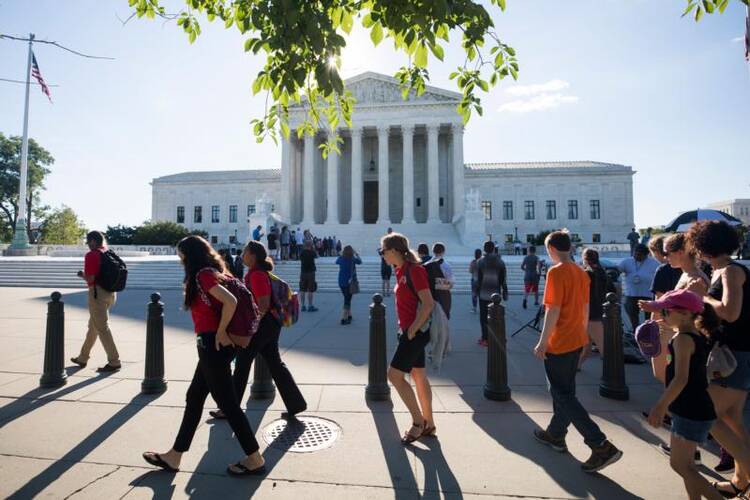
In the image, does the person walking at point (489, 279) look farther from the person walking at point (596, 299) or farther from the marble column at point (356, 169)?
the marble column at point (356, 169)

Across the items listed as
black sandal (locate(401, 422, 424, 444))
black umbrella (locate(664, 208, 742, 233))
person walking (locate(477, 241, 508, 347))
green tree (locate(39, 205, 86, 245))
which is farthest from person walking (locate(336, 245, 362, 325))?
green tree (locate(39, 205, 86, 245))

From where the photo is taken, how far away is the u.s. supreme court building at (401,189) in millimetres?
38938

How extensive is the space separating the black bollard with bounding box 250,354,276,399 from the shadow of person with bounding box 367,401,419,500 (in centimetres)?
117

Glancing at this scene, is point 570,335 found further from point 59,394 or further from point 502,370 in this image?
point 59,394

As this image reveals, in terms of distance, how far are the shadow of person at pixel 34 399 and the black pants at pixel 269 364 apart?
2359 millimetres

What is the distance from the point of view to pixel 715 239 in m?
2.89

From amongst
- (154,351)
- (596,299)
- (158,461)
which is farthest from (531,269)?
(158,461)

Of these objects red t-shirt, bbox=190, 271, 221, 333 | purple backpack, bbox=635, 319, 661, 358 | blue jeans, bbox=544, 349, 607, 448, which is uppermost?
red t-shirt, bbox=190, 271, 221, 333

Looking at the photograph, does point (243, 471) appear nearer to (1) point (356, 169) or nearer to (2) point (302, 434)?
(2) point (302, 434)

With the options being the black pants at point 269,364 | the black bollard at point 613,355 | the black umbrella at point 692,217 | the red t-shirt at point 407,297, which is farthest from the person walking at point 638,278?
the black umbrella at point 692,217

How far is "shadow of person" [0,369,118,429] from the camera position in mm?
4203

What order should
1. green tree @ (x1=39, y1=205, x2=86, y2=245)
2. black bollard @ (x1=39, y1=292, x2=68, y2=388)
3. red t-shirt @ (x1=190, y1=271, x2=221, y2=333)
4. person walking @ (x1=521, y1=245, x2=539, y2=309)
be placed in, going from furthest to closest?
green tree @ (x1=39, y1=205, x2=86, y2=245) → person walking @ (x1=521, y1=245, x2=539, y2=309) → black bollard @ (x1=39, y1=292, x2=68, y2=388) → red t-shirt @ (x1=190, y1=271, x2=221, y2=333)

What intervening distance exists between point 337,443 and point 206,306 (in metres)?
1.68

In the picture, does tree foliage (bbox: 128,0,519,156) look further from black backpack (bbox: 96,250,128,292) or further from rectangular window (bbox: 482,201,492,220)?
rectangular window (bbox: 482,201,492,220)
